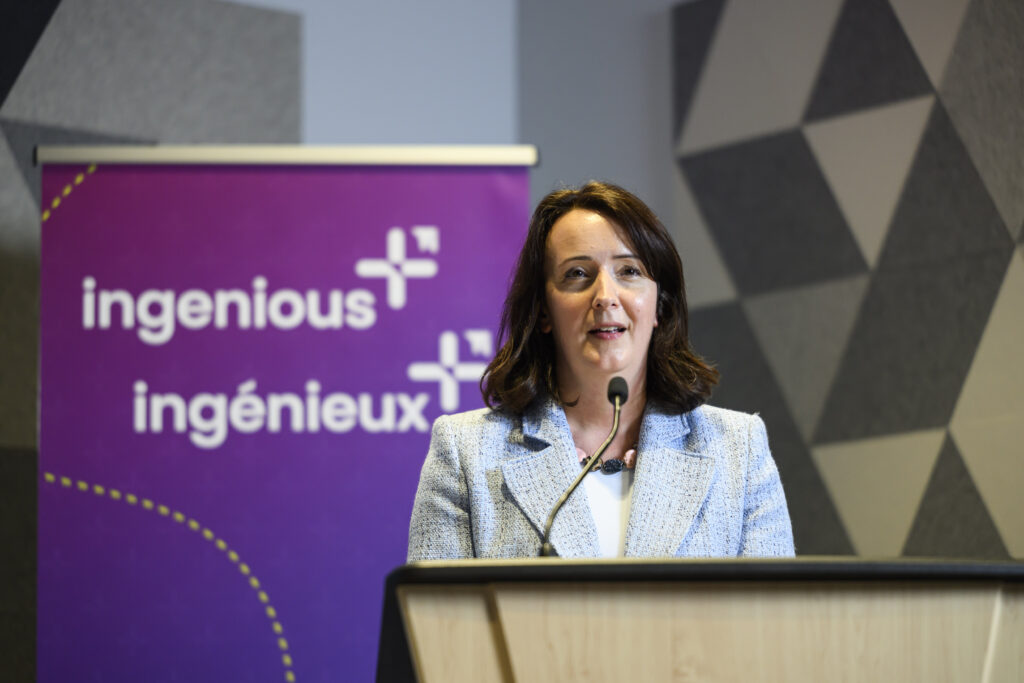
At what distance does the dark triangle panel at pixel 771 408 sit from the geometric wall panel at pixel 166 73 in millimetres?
1650

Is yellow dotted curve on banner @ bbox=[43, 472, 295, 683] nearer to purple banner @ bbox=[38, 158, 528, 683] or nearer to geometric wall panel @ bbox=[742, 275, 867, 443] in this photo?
purple banner @ bbox=[38, 158, 528, 683]

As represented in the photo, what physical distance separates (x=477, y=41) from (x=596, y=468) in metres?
2.49

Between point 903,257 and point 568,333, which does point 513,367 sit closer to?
point 568,333

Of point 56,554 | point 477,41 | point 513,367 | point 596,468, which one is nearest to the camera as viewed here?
point 596,468

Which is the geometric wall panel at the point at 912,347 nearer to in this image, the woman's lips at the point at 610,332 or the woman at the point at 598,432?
the woman at the point at 598,432

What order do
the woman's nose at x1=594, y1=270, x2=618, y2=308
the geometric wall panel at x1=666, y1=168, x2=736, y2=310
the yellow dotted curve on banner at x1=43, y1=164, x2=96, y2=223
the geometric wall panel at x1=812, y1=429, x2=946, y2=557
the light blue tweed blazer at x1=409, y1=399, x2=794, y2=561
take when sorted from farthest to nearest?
the geometric wall panel at x1=666, y1=168, x2=736, y2=310
the geometric wall panel at x1=812, y1=429, x2=946, y2=557
the yellow dotted curve on banner at x1=43, y1=164, x2=96, y2=223
the woman's nose at x1=594, y1=270, x2=618, y2=308
the light blue tweed blazer at x1=409, y1=399, x2=794, y2=561

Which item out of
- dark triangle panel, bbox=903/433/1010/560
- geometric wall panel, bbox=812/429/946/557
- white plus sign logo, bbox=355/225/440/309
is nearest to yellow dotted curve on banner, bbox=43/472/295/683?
white plus sign logo, bbox=355/225/440/309

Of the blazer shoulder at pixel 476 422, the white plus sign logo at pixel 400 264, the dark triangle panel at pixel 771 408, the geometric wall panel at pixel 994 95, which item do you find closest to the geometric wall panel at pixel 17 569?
the white plus sign logo at pixel 400 264

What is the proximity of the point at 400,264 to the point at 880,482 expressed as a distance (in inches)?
62.9

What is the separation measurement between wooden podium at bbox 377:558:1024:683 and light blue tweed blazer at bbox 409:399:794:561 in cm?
63

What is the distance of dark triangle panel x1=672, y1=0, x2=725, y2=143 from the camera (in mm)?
3693

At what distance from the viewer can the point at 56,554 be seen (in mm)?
2873

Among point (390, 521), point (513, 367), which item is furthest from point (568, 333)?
point (390, 521)

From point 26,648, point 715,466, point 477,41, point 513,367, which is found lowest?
point 26,648
